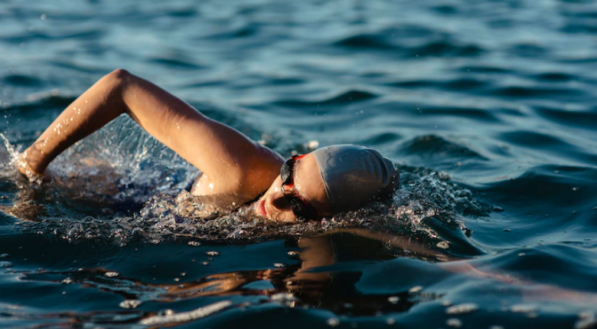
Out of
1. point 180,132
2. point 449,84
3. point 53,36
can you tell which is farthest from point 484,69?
point 53,36

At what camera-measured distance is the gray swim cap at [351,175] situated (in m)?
3.57

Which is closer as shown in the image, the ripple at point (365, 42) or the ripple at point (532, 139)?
the ripple at point (532, 139)

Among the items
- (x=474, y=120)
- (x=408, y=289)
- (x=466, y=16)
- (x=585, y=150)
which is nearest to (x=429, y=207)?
(x=408, y=289)

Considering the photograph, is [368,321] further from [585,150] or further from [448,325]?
[585,150]

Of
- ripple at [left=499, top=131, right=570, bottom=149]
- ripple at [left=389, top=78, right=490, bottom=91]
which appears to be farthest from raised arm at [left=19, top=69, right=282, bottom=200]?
ripple at [left=389, top=78, right=490, bottom=91]

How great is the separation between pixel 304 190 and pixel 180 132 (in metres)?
0.99

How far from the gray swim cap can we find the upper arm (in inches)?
20.1

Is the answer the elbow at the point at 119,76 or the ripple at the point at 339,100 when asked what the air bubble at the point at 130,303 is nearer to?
the elbow at the point at 119,76

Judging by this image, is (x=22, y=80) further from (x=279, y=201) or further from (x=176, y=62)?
(x=279, y=201)

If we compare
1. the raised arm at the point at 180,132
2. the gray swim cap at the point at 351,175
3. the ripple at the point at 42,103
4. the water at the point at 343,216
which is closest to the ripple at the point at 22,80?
the water at the point at 343,216

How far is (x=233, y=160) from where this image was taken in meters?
3.88

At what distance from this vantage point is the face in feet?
11.8

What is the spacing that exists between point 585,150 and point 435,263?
3.14 metres

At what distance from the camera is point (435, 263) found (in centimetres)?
334
